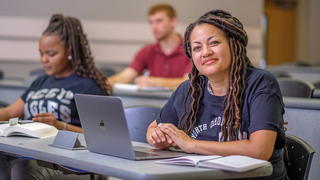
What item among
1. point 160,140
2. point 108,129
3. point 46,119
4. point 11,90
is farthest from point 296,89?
point 11,90

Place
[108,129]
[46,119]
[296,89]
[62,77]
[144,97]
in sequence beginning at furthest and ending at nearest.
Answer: [144,97] < [296,89] < [62,77] < [46,119] < [108,129]

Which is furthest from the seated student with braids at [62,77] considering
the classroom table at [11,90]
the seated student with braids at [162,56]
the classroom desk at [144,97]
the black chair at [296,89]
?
the seated student with braids at [162,56]

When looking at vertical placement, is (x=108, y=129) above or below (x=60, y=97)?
above

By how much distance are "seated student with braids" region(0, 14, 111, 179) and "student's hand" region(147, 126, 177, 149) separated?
0.94 m

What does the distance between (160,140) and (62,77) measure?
3.91ft

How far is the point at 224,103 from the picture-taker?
2.06m

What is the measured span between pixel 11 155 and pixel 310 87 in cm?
194

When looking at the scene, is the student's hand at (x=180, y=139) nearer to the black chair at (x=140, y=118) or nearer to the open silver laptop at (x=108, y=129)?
the open silver laptop at (x=108, y=129)

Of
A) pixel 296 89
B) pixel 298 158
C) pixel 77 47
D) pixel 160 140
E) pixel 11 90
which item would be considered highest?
pixel 77 47

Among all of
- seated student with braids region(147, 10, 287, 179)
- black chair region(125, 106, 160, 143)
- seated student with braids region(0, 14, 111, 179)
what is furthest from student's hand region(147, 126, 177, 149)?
seated student with braids region(0, 14, 111, 179)

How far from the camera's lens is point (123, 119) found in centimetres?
174

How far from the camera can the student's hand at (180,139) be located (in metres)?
1.87

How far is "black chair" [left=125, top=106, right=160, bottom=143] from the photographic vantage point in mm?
2721

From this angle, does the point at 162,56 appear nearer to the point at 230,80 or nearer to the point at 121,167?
the point at 230,80
